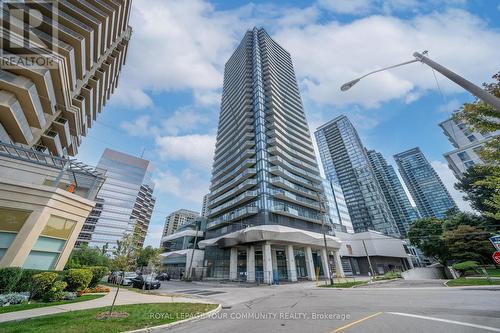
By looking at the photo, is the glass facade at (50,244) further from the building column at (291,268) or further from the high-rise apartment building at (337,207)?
the high-rise apartment building at (337,207)

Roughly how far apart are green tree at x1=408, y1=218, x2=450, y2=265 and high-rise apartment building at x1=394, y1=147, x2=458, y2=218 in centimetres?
8918

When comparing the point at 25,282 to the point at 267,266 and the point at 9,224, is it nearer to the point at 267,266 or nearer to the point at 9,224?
the point at 9,224

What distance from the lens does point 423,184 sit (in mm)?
116938

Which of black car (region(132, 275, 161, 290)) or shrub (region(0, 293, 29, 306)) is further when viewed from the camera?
black car (region(132, 275, 161, 290))

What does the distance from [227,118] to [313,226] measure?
4136 cm

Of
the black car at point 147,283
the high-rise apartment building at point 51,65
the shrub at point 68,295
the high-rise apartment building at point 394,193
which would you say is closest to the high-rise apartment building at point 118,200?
the black car at point 147,283

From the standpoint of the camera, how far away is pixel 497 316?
19.9 feet

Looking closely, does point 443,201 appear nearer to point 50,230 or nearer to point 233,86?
point 233,86

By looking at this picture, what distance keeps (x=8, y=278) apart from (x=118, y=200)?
92.5 m

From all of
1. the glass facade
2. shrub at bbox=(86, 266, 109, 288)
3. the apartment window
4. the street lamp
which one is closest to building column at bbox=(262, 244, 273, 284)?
shrub at bbox=(86, 266, 109, 288)

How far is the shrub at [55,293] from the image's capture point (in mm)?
10172

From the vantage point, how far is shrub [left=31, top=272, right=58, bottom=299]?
1001cm

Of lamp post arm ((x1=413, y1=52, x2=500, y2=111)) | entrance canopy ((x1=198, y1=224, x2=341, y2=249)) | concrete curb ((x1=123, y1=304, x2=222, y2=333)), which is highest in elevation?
entrance canopy ((x1=198, y1=224, x2=341, y2=249))

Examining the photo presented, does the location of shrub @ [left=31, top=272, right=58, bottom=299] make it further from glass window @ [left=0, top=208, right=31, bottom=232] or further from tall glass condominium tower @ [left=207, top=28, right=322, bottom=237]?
tall glass condominium tower @ [left=207, top=28, right=322, bottom=237]
